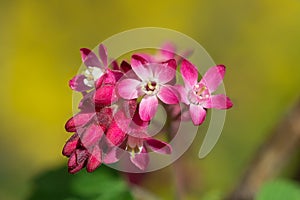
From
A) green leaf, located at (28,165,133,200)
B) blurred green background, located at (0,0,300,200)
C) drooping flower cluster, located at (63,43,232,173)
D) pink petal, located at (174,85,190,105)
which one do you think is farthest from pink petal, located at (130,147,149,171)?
blurred green background, located at (0,0,300,200)

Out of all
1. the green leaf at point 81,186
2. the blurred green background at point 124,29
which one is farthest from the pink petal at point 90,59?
the blurred green background at point 124,29

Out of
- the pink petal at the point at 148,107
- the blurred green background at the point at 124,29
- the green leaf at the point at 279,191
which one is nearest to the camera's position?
the pink petal at the point at 148,107

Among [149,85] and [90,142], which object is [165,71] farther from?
[90,142]

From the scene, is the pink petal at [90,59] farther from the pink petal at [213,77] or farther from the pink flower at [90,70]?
the pink petal at [213,77]

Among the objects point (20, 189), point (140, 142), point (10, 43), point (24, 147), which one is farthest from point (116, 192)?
point (10, 43)

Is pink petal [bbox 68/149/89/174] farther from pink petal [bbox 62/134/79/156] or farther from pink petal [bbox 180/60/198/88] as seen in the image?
pink petal [bbox 180/60/198/88]

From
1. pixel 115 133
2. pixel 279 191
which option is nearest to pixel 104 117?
pixel 115 133

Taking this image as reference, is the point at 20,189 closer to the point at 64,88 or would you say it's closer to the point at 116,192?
the point at 64,88

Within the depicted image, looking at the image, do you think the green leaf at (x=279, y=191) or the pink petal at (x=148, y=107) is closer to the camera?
the pink petal at (x=148, y=107)
